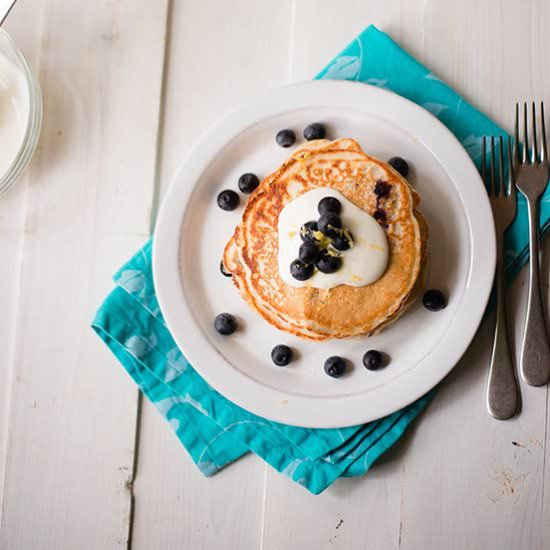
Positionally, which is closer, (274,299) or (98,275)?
(274,299)

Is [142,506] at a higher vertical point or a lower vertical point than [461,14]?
lower

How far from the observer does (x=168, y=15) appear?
7.76 feet

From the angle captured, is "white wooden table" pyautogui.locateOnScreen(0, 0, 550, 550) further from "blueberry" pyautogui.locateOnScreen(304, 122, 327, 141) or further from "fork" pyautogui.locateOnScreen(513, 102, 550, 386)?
"blueberry" pyautogui.locateOnScreen(304, 122, 327, 141)

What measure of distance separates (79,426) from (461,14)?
1.86 m

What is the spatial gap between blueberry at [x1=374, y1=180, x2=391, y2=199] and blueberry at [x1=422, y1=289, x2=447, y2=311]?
13.4 inches

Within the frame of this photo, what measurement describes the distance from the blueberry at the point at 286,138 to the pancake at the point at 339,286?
0.36 feet

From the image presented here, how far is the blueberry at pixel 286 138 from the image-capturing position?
2.15m

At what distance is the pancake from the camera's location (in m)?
1.96

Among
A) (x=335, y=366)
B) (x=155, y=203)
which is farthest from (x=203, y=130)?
(x=335, y=366)

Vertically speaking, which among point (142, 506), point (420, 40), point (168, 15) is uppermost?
point (168, 15)

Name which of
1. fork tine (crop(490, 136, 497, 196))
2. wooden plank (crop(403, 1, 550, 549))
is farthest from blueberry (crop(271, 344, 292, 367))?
fork tine (crop(490, 136, 497, 196))

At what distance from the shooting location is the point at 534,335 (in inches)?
83.0

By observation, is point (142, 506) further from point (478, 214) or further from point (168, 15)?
point (168, 15)

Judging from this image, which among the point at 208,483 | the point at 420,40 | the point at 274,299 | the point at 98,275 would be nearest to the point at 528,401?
the point at 274,299
